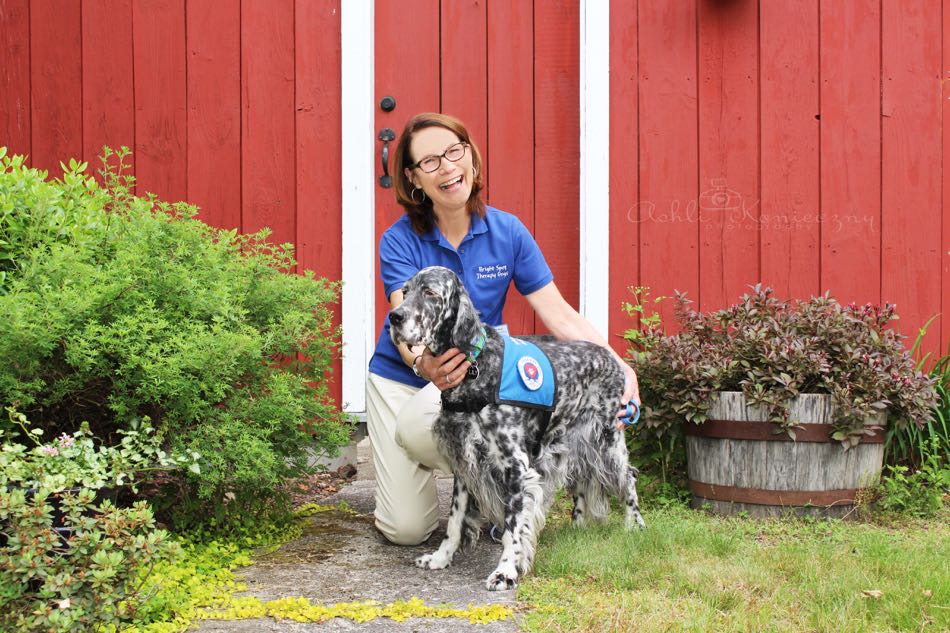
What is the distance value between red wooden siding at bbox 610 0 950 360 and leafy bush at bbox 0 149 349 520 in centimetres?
189

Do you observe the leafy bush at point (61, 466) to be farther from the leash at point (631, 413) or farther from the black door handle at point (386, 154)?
the black door handle at point (386, 154)

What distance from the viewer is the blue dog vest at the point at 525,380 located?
8.68 ft

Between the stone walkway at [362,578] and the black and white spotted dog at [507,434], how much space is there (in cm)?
9

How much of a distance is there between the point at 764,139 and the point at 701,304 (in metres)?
0.92

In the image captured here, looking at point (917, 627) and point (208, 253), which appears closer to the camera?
point (917, 627)

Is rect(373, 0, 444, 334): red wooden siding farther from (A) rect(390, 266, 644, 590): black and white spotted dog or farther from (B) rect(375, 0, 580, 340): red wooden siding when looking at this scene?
(A) rect(390, 266, 644, 590): black and white spotted dog

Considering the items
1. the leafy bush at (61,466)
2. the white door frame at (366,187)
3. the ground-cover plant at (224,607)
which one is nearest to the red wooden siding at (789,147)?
the white door frame at (366,187)

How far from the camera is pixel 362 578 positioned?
269 cm

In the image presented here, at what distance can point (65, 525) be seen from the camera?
2.29 meters

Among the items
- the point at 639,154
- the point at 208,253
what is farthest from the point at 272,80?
the point at 639,154

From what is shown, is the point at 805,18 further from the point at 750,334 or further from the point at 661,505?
the point at 661,505

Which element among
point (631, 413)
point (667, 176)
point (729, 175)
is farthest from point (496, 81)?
point (631, 413)

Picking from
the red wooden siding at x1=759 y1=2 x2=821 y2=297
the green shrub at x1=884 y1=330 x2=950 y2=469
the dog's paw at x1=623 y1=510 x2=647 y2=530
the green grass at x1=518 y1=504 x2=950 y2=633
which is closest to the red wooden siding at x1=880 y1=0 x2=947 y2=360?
the red wooden siding at x1=759 y1=2 x2=821 y2=297

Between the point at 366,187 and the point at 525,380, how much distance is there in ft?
6.51
